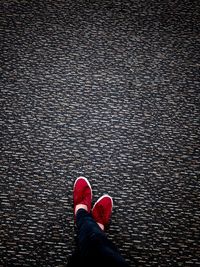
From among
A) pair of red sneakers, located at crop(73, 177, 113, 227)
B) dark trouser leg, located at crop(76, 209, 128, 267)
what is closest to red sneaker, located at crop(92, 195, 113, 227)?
pair of red sneakers, located at crop(73, 177, 113, 227)

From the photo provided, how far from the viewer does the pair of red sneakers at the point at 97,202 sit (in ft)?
4.37

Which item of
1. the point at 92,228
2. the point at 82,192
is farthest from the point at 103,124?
the point at 92,228

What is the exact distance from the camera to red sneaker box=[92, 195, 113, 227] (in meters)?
1.33

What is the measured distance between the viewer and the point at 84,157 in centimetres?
142

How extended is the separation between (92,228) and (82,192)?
0.62 ft

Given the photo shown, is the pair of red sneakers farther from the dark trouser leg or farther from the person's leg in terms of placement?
the dark trouser leg

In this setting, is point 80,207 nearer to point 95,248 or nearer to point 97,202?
point 97,202

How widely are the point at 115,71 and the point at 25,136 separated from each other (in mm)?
546

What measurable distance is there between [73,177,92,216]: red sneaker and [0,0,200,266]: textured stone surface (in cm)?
4

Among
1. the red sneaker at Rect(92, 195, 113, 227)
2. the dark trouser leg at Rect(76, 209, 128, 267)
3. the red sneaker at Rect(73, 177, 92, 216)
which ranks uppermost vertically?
the red sneaker at Rect(73, 177, 92, 216)

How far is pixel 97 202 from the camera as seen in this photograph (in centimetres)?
136

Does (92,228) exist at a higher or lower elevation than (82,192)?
lower

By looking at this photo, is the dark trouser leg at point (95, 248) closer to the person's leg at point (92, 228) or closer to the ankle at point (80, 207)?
the person's leg at point (92, 228)

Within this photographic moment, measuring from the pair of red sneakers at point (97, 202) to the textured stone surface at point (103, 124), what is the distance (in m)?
0.04
